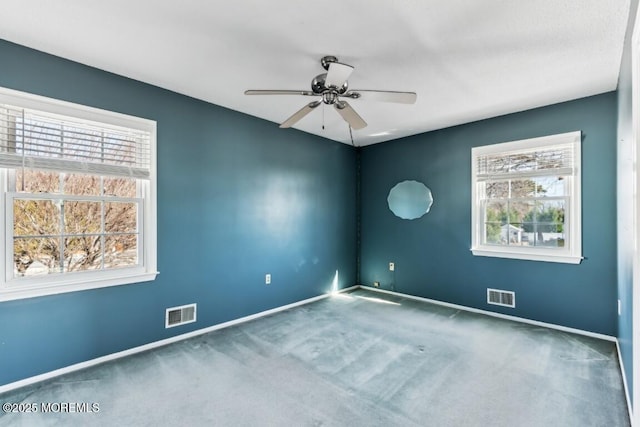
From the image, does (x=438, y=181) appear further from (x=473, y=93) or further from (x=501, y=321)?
(x=501, y=321)

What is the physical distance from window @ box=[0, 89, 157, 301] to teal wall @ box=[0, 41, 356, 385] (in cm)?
10

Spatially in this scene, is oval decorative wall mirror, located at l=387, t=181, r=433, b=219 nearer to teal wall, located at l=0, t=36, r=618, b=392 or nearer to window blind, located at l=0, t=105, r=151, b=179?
teal wall, located at l=0, t=36, r=618, b=392

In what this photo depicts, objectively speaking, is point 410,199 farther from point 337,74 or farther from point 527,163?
point 337,74

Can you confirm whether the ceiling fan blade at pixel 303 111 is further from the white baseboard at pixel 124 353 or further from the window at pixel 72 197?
the white baseboard at pixel 124 353

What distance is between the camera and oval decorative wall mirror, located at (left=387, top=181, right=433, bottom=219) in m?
4.33

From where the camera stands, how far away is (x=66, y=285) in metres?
2.34

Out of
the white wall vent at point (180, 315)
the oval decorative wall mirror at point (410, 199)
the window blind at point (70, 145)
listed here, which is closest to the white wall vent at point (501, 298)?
the oval decorative wall mirror at point (410, 199)

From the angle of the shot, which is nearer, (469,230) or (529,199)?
(529,199)

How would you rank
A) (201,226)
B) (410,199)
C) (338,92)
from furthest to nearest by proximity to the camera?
(410,199) → (201,226) → (338,92)

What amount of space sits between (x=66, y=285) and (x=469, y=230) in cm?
421

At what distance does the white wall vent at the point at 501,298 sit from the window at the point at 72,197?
149 inches

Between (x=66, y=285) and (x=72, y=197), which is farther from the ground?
(x=72, y=197)

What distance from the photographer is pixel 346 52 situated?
2.24m

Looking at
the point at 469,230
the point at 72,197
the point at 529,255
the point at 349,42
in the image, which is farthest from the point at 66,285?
the point at 529,255
